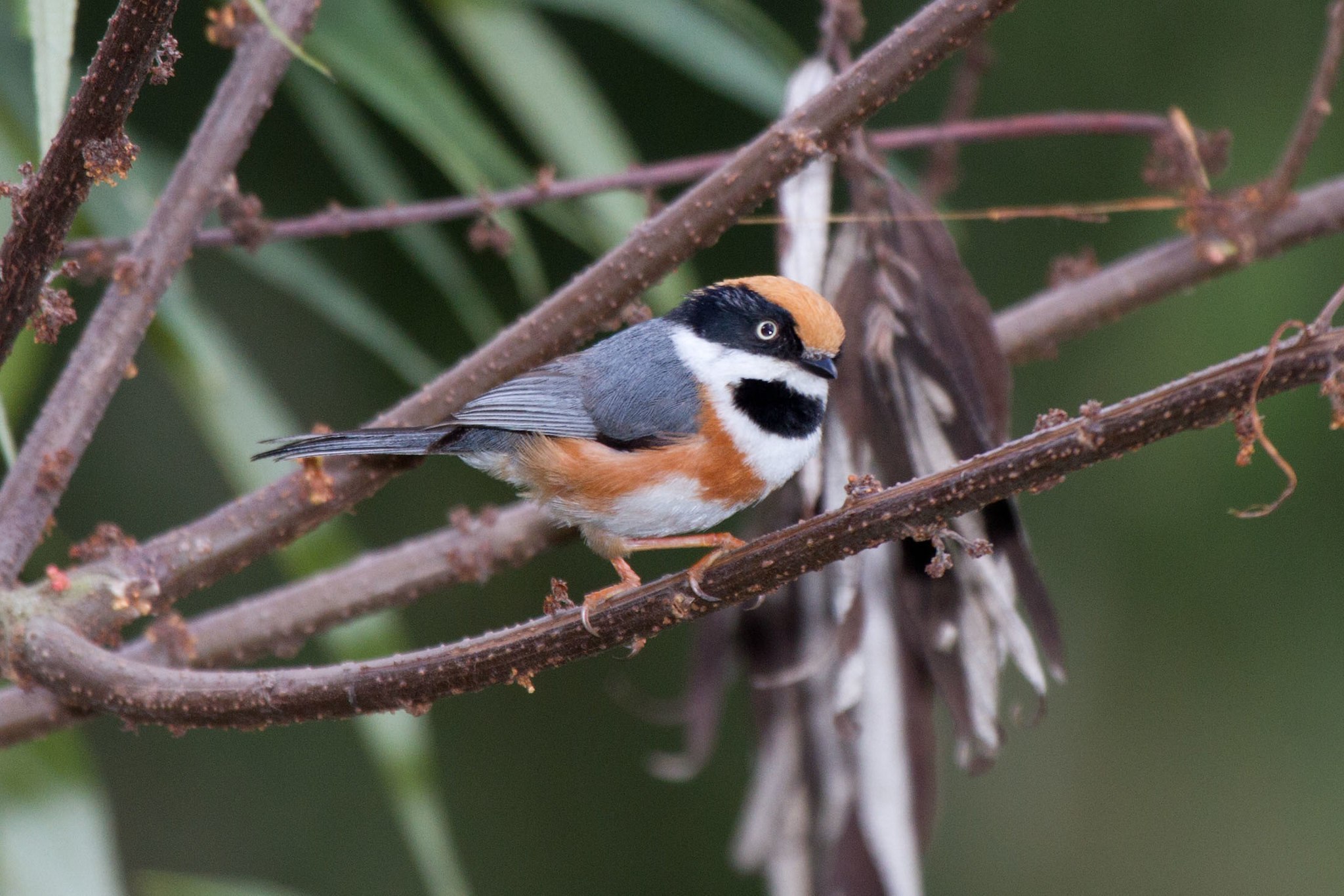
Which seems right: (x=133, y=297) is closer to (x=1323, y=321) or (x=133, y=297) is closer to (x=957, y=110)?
(x=1323, y=321)

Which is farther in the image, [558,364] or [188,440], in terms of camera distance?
[188,440]

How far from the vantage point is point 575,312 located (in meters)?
1.90

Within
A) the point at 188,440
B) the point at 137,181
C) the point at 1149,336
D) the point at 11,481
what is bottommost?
the point at 11,481

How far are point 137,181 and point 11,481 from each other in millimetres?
981

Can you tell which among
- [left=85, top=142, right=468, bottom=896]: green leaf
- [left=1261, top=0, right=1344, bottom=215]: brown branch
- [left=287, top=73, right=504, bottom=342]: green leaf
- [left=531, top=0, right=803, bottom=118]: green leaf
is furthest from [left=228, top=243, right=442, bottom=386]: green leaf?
[left=1261, top=0, right=1344, bottom=215]: brown branch

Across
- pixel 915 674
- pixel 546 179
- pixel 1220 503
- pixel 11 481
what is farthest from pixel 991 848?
pixel 11 481

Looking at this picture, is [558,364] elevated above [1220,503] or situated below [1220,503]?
below

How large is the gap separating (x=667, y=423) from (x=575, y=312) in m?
0.36

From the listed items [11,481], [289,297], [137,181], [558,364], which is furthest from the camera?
[289,297]

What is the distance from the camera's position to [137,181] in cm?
262

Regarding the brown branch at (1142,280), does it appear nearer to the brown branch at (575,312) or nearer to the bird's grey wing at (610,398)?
the bird's grey wing at (610,398)

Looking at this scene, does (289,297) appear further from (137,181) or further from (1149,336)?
(1149,336)

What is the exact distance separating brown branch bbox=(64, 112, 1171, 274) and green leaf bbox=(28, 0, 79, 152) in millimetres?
685

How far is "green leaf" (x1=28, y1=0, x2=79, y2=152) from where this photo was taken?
4.48ft
